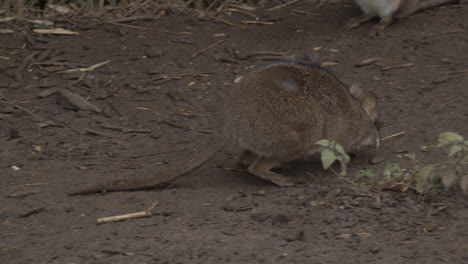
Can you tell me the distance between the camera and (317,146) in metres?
5.60

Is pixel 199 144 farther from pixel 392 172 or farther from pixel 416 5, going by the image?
pixel 416 5

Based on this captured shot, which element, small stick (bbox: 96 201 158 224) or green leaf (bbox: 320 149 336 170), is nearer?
green leaf (bbox: 320 149 336 170)

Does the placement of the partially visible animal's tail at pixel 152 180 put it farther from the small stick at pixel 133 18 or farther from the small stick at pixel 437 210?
the small stick at pixel 133 18

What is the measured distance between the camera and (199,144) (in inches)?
254

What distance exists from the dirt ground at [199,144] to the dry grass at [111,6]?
29 cm

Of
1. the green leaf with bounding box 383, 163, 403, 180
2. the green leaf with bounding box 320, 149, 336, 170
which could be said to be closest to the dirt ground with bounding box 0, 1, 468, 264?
the green leaf with bounding box 383, 163, 403, 180

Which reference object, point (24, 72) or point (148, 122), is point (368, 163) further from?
point (24, 72)

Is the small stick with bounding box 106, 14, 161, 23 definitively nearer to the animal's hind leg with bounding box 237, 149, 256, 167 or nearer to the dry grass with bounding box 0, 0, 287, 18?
the dry grass with bounding box 0, 0, 287, 18

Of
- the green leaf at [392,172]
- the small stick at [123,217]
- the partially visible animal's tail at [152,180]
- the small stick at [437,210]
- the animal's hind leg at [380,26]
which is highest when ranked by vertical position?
the animal's hind leg at [380,26]

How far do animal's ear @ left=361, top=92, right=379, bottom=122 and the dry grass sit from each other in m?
3.23

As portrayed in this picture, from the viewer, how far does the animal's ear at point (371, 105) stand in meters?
6.04

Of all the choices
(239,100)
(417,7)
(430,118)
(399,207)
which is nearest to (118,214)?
(239,100)

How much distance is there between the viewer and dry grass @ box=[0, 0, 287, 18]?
857 cm

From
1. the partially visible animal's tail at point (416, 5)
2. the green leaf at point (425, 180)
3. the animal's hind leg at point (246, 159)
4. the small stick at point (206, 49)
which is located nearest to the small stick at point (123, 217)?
the animal's hind leg at point (246, 159)
